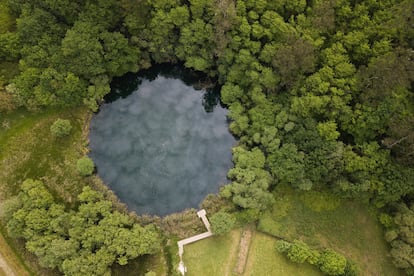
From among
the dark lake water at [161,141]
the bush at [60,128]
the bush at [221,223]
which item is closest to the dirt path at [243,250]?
the bush at [221,223]

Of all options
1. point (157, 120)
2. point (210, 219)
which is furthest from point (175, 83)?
point (210, 219)

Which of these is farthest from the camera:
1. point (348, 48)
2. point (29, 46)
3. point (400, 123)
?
point (29, 46)

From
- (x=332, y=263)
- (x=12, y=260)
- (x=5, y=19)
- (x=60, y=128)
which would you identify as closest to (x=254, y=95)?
(x=332, y=263)

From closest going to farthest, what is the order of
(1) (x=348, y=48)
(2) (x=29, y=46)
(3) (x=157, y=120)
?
(1) (x=348, y=48)
(2) (x=29, y=46)
(3) (x=157, y=120)

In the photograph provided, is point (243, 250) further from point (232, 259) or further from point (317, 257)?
point (317, 257)

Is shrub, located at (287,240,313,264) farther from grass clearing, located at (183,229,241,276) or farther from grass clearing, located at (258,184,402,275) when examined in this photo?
grass clearing, located at (183,229,241,276)

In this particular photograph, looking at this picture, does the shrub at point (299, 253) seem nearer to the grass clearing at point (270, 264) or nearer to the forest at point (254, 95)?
the forest at point (254, 95)

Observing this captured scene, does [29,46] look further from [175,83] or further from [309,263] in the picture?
[309,263]
